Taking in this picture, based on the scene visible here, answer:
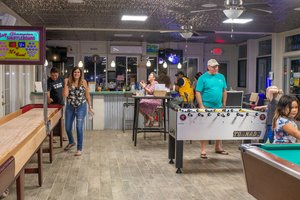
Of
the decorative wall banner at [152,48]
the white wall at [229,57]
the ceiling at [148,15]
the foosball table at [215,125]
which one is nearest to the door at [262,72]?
the ceiling at [148,15]

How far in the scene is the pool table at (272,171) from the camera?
2.28 meters

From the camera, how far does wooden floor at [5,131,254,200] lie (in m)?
4.33

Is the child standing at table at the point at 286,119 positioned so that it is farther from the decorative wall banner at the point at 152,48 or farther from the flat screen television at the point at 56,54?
the decorative wall banner at the point at 152,48

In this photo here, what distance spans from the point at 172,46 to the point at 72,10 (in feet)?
25.8

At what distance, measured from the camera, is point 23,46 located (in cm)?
417

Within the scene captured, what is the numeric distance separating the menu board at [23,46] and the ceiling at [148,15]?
2.24m

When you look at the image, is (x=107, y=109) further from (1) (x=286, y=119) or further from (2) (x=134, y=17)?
(1) (x=286, y=119)

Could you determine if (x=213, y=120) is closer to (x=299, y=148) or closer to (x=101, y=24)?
(x=299, y=148)

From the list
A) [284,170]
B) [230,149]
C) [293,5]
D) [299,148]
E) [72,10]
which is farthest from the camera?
[72,10]

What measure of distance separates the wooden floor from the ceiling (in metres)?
2.34

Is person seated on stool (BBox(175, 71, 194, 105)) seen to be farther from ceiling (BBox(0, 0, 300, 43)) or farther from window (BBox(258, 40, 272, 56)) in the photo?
window (BBox(258, 40, 272, 56))

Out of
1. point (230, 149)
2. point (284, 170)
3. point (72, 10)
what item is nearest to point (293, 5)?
point (230, 149)

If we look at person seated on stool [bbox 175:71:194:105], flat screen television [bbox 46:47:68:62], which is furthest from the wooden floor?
flat screen television [bbox 46:47:68:62]

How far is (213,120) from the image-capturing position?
16.8 ft
